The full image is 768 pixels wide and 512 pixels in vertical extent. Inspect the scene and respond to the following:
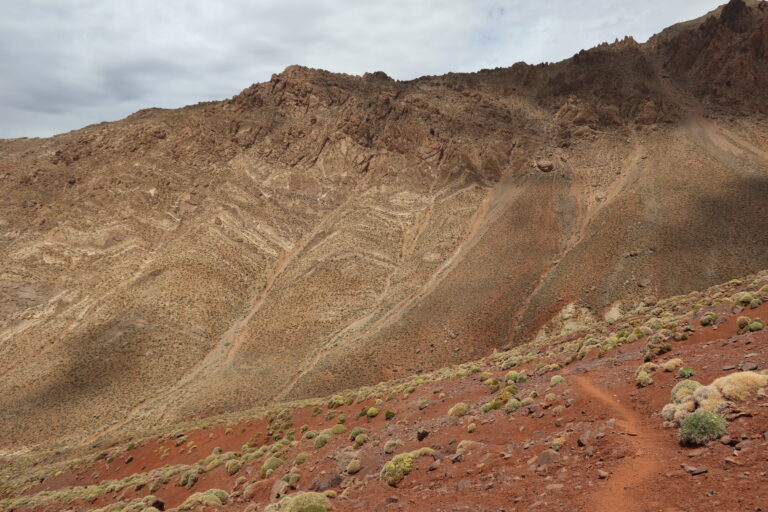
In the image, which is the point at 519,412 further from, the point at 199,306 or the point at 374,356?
the point at 199,306

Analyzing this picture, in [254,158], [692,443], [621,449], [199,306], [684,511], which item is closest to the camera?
[684,511]

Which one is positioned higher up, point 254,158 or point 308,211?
point 254,158

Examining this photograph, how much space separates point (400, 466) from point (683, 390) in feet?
24.4

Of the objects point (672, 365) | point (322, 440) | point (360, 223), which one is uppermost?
point (360, 223)

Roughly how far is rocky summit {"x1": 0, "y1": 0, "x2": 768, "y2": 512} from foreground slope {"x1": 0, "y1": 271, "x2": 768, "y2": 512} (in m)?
0.09

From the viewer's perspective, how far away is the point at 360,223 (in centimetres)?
7219

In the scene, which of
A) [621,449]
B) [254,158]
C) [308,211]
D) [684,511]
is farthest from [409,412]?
[254,158]

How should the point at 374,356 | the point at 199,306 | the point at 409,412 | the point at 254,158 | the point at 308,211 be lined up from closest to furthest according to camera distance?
1. the point at 409,412
2. the point at 374,356
3. the point at 199,306
4. the point at 308,211
5. the point at 254,158

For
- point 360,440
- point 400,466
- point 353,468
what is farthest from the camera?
point 360,440

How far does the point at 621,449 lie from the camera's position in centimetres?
921

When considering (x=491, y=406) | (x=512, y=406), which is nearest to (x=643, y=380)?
(x=512, y=406)

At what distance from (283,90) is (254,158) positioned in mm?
22207

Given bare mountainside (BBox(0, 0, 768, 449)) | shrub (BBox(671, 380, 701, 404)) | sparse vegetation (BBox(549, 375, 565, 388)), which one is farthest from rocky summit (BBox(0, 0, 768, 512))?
sparse vegetation (BBox(549, 375, 565, 388))

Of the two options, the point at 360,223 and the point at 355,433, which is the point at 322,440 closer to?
the point at 355,433
